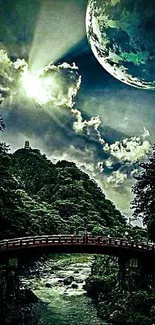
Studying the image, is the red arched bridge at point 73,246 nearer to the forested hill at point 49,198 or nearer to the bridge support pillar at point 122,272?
the bridge support pillar at point 122,272

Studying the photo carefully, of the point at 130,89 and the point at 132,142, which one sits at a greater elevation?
the point at 130,89

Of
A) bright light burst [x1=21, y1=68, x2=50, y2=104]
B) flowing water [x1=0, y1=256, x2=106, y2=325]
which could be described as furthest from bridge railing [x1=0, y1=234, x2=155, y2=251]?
bright light burst [x1=21, y1=68, x2=50, y2=104]

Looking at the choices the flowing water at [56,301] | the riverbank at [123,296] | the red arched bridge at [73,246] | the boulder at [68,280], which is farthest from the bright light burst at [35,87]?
the red arched bridge at [73,246]

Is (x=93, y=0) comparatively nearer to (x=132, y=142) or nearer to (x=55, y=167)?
(x=132, y=142)

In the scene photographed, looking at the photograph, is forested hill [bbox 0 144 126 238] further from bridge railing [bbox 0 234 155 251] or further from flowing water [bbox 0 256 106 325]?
bridge railing [bbox 0 234 155 251]

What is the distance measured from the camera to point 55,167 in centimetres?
7600

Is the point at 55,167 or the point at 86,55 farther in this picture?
the point at 55,167

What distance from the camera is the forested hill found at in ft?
170

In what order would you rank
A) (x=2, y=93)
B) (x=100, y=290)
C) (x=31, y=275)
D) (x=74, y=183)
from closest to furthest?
(x=100, y=290), (x=31, y=275), (x=2, y=93), (x=74, y=183)

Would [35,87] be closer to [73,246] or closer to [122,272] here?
[73,246]

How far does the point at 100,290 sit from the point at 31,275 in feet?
30.5

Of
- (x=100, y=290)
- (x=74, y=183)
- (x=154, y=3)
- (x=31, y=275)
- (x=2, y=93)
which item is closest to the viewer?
(x=100, y=290)

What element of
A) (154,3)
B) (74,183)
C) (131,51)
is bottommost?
(74,183)

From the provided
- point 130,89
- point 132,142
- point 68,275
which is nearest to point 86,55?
point 130,89
